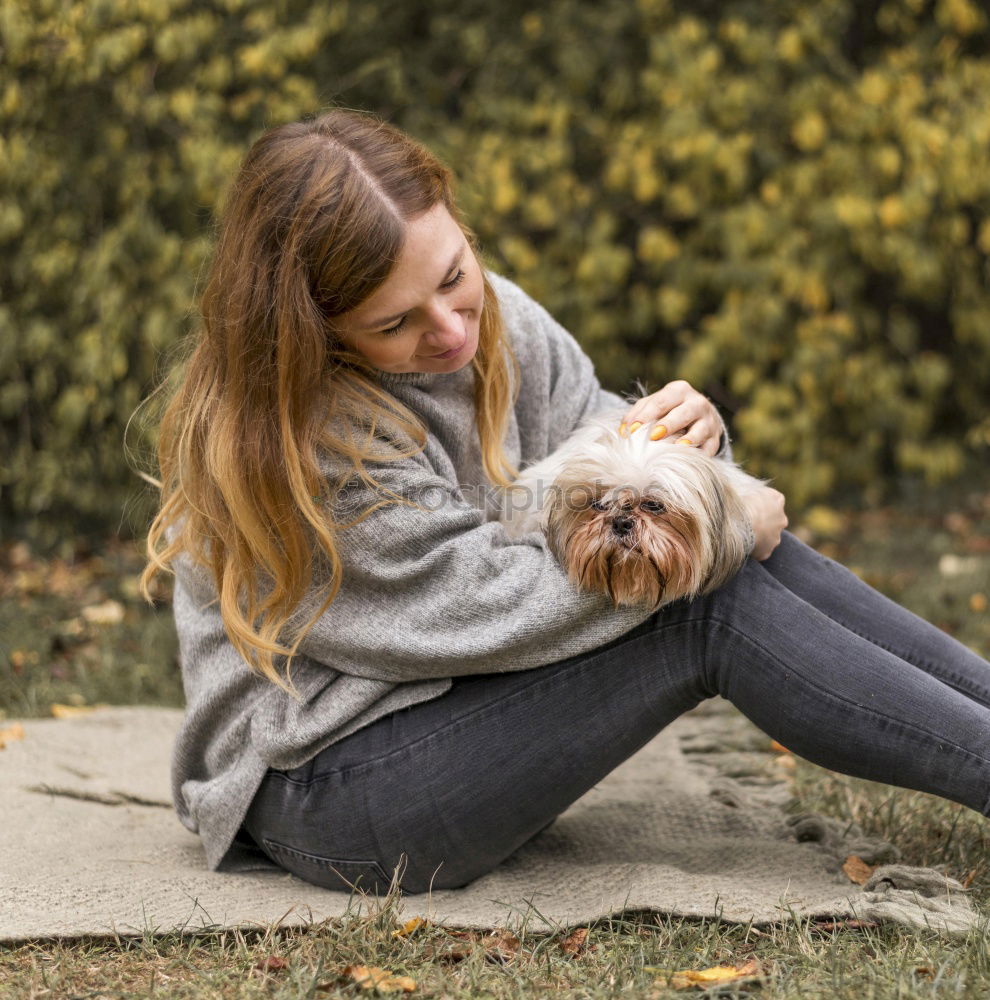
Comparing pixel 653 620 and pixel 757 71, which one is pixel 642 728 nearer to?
pixel 653 620

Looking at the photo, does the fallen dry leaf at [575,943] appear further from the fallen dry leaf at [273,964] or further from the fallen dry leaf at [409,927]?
the fallen dry leaf at [273,964]

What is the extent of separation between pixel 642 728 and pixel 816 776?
107 centimetres

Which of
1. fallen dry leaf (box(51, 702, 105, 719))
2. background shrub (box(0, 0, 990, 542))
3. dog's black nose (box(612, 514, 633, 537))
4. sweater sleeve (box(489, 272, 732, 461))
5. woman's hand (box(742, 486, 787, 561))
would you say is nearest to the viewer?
dog's black nose (box(612, 514, 633, 537))

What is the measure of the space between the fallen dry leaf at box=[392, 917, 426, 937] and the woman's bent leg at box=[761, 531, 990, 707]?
974 mm

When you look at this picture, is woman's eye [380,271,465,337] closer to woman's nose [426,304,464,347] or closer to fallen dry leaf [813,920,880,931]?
woman's nose [426,304,464,347]

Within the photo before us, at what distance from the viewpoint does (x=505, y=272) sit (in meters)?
6.23

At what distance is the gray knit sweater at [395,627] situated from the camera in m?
2.32

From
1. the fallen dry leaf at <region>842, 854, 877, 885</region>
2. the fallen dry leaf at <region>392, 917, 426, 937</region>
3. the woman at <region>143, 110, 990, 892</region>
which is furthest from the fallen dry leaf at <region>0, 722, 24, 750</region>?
the fallen dry leaf at <region>842, 854, 877, 885</region>

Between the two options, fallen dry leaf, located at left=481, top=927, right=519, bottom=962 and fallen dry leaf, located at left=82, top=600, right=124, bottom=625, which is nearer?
fallen dry leaf, located at left=481, top=927, right=519, bottom=962

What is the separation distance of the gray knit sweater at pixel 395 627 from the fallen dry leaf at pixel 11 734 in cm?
91

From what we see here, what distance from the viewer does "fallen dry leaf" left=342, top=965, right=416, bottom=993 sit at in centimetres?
212

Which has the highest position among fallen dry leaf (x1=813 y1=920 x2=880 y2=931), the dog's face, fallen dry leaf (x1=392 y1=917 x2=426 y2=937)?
the dog's face

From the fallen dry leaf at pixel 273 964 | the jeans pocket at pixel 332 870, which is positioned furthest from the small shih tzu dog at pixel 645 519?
the fallen dry leaf at pixel 273 964

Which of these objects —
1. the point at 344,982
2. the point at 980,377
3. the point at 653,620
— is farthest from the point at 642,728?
the point at 980,377
